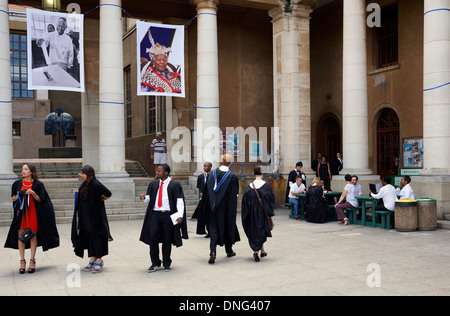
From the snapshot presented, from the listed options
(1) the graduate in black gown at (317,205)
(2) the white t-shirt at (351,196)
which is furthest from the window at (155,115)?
(2) the white t-shirt at (351,196)

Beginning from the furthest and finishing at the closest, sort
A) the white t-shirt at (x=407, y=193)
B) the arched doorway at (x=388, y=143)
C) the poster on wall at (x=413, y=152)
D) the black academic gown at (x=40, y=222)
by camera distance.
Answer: the arched doorway at (x=388, y=143) → the poster on wall at (x=413, y=152) → the white t-shirt at (x=407, y=193) → the black academic gown at (x=40, y=222)

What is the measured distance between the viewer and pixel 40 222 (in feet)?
24.5

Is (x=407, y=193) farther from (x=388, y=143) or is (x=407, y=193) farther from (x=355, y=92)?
(x=388, y=143)

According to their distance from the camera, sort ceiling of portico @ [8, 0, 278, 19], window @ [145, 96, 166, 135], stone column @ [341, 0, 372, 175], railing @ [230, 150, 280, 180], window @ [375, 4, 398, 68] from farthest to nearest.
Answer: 1. window @ [145, 96, 166, 135]
2. window @ [375, 4, 398, 68]
3. ceiling of portico @ [8, 0, 278, 19]
4. railing @ [230, 150, 280, 180]
5. stone column @ [341, 0, 372, 175]

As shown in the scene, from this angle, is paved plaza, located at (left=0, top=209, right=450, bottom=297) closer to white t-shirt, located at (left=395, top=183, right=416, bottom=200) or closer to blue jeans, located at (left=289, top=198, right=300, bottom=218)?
white t-shirt, located at (left=395, top=183, right=416, bottom=200)

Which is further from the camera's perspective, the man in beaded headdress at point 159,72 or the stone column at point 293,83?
the stone column at point 293,83

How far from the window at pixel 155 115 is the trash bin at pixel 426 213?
12546 millimetres

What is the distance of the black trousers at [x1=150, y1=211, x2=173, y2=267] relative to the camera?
725 cm

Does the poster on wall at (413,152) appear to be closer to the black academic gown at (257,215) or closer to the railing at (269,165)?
the railing at (269,165)

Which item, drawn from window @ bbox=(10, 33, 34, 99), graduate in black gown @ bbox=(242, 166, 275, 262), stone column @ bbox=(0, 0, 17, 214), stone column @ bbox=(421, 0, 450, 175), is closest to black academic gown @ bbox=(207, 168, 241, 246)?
graduate in black gown @ bbox=(242, 166, 275, 262)

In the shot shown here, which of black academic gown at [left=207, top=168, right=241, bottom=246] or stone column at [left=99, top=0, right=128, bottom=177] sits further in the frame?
stone column at [left=99, top=0, right=128, bottom=177]

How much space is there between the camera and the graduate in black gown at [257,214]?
26.4 feet

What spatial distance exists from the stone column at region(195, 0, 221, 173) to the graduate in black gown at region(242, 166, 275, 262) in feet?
27.4

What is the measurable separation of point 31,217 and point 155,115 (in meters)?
16.0
